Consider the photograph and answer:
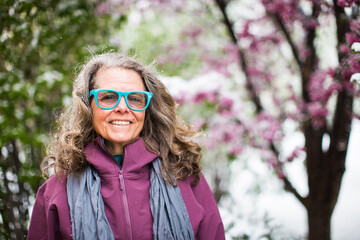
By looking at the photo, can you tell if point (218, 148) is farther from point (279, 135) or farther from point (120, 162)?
point (120, 162)

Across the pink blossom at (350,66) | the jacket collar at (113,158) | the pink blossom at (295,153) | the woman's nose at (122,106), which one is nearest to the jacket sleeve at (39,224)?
the jacket collar at (113,158)

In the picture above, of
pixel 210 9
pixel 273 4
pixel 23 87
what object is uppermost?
pixel 210 9

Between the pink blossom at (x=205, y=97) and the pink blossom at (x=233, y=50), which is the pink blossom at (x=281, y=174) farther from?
the pink blossom at (x=233, y=50)

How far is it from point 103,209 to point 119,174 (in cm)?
18

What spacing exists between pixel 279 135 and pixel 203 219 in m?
2.00

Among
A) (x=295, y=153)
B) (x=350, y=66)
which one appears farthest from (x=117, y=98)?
(x=295, y=153)

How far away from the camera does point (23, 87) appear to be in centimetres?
244

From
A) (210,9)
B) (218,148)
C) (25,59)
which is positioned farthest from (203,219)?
(218,148)

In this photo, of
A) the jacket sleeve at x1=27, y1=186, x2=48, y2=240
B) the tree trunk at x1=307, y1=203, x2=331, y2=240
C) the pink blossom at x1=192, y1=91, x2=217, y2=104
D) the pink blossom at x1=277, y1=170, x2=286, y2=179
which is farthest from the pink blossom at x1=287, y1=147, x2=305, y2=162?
the jacket sleeve at x1=27, y1=186, x2=48, y2=240

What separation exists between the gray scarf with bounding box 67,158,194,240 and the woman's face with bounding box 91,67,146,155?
0.68ft

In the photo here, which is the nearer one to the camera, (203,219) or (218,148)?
(203,219)

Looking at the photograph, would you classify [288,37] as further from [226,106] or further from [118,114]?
[118,114]

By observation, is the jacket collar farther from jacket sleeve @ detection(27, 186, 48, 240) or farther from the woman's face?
jacket sleeve @ detection(27, 186, 48, 240)

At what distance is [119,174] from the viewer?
170 centimetres
